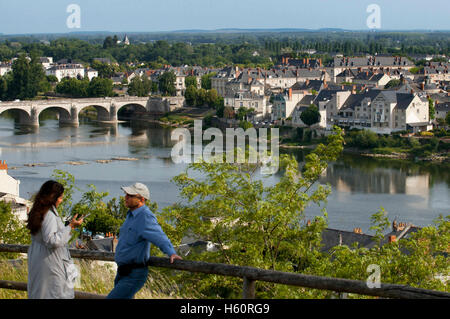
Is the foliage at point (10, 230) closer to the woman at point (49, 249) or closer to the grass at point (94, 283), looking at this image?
the grass at point (94, 283)

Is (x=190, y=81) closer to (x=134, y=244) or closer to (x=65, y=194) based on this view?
(x=65, y=194)

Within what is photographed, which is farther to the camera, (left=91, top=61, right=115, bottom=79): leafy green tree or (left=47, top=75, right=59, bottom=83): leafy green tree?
(left=91, top=61, right=115, bottom=79): leafy green tree

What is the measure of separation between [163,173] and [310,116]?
1127cm

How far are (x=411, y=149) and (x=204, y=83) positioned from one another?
19177 millimetres

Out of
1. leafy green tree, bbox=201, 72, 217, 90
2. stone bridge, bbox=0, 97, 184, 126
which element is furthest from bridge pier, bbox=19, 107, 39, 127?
leafy green tree, bbox=201, 72, 217, 90

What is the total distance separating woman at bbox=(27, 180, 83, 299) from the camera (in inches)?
→ 108

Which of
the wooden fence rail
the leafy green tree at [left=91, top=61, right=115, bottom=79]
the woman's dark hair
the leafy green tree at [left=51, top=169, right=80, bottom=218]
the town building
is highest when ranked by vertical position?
the woman's dark hair

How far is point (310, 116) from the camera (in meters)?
31.0

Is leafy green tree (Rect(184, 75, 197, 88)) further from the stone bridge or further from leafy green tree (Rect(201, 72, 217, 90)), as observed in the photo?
the stone bridge

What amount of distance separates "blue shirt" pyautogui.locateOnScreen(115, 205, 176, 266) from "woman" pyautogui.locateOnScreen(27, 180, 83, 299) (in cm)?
19

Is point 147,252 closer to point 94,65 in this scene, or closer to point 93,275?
point 93,275

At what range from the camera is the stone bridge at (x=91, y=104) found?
34.6 m
